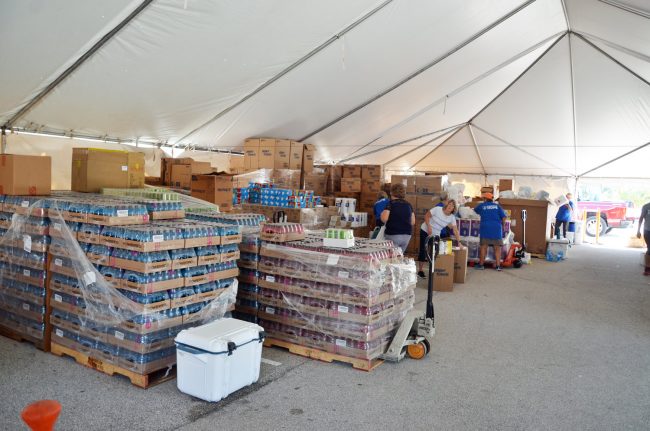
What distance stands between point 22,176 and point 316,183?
796 centimetres

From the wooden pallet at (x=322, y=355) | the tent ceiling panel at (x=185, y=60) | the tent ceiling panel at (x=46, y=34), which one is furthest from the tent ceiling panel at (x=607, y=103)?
the tent ceiling panel at (x=46, y=34)

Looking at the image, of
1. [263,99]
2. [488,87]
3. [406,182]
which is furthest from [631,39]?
[263,99]

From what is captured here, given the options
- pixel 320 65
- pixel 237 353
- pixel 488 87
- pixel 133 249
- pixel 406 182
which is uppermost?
pixel 488 87

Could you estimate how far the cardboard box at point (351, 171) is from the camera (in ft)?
43.8

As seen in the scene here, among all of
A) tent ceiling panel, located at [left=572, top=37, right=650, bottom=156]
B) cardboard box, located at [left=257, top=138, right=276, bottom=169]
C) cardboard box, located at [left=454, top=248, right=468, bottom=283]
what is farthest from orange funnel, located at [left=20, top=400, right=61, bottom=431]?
tent ceiling panel, located at [left=572, top=37, right=650, bottom=156]

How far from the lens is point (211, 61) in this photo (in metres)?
6.97

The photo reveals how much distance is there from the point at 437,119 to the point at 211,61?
8.78m

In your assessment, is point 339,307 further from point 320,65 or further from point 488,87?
point 488,87

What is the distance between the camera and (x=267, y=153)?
11102mm

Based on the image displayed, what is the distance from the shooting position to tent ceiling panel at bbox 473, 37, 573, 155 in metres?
12.1

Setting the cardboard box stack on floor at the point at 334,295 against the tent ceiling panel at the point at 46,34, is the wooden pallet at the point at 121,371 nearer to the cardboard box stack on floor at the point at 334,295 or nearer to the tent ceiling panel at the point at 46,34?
the cardboard box stack on floor at the point at 334,295

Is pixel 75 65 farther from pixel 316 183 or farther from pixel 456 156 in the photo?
pixel 456 156

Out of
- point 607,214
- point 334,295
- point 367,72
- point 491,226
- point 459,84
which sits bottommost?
point 334,295

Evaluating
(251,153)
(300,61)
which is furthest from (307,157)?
(300,61)
